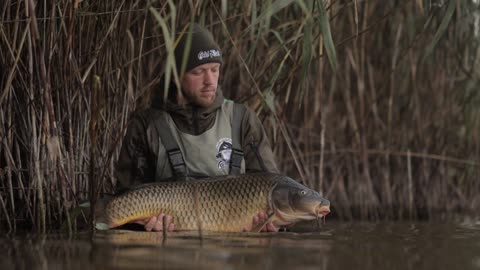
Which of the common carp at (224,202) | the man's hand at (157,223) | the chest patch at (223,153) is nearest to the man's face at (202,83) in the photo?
the chest patch at (223,153)

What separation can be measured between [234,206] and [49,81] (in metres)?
1.08

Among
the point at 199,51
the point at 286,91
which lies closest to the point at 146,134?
the point at 199,51

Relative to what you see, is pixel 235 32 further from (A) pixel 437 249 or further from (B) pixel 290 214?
(A) pixel 437 249

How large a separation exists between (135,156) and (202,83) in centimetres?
47

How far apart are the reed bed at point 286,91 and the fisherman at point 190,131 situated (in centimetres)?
15

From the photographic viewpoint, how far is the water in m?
3.40

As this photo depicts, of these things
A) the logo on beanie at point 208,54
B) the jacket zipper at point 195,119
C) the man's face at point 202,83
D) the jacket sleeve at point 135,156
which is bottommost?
the jacket sleeve at point 135,156

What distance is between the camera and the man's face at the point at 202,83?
15.7 ft

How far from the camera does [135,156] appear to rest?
4887 mm

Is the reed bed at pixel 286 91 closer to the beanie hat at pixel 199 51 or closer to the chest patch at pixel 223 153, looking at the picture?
the beanie hat at pixel 199 51

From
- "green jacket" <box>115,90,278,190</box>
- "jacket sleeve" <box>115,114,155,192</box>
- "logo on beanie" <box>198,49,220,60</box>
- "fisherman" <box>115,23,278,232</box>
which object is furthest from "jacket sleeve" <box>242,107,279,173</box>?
"jacket sleeve" <box>115,114,155,192</box>

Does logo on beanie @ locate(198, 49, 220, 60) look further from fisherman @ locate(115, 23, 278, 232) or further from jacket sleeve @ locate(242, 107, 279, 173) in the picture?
jacket sleeve @ locate(242, 107, 279, 173)

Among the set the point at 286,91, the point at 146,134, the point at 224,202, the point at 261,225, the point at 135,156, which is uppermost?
the point at 286,91

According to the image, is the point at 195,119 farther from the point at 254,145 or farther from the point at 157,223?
the point at 157,223
